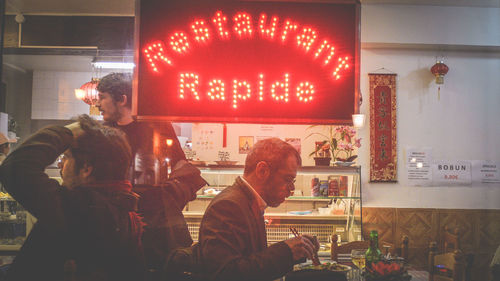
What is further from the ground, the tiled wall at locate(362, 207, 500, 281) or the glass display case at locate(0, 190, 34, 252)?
the glass display case at locate(0, 190, 34, 252)

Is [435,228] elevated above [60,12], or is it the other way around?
[60,12]

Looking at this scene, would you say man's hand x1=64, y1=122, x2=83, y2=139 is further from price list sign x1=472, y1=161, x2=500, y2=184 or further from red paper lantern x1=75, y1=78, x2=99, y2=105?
price list sign x1=472, y1=161, x2=500, y2=184

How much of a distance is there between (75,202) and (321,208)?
13.2 feet

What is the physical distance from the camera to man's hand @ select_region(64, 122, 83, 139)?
5.31 ft

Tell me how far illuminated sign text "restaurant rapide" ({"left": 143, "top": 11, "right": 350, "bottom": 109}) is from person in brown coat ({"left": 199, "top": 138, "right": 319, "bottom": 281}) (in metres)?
0.33

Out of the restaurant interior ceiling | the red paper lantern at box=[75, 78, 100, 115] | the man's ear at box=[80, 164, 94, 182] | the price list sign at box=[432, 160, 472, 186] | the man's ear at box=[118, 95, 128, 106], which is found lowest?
the price list sign at box=[432, 160, 472, 186]

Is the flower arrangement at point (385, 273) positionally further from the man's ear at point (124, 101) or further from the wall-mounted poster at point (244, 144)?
the wall-mounted poster at point (244, 144)

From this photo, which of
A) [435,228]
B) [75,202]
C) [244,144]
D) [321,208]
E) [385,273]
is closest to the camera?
[75,202]

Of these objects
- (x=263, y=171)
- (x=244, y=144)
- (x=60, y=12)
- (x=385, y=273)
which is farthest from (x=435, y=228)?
(x=60, y=12)

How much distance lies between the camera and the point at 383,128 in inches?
216

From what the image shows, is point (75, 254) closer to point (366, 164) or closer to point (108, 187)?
point (108, 187)

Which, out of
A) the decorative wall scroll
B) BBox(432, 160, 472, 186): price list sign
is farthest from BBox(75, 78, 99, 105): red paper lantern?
BBox(432, 160, 472, 186): price list sign

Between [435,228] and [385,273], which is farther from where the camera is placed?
[435,228]

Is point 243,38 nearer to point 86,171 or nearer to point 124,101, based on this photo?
point 124,101
